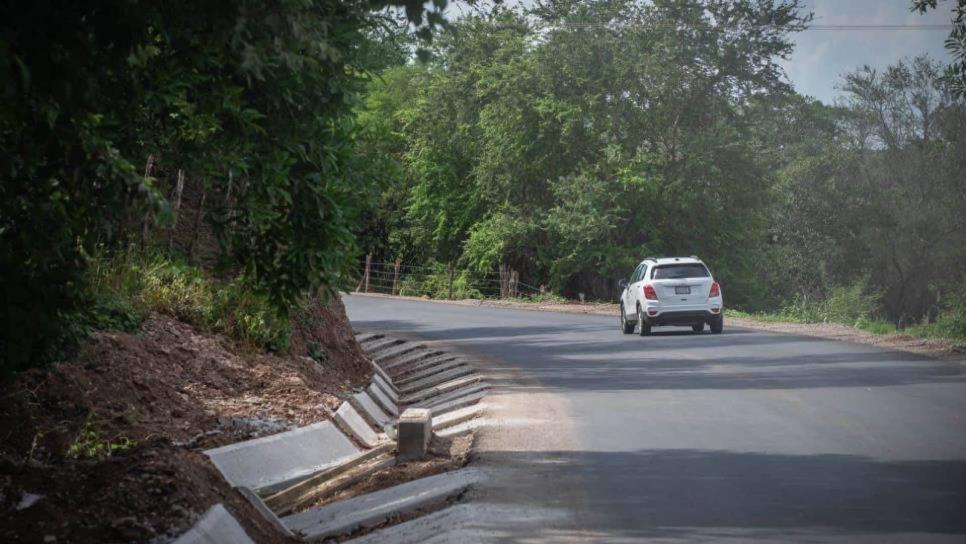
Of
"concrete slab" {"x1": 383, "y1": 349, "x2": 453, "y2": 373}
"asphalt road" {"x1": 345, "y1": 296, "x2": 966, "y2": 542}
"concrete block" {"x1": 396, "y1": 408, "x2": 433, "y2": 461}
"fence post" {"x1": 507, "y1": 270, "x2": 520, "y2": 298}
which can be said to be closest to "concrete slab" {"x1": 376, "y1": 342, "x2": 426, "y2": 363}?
"concrete slab" {"x1": 383, "y1": 349, "x2": 453, "y2": 373}

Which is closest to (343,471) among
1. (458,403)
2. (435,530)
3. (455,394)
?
(435,530)

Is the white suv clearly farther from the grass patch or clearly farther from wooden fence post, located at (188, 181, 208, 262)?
the grass patch

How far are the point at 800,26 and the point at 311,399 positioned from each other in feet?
139

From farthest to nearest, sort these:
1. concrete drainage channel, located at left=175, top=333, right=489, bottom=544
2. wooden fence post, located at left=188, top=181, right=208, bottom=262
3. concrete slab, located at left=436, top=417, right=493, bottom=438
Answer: wooden fence post, located at left=188, top=181, right=208, bottom=262, concrete slab, located at left=436, top=417, right=493, bottom=438, concrete drainage channel, located at left=175, top=333, right=489, bottom=544

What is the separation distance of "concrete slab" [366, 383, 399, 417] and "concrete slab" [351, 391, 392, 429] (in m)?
0.38

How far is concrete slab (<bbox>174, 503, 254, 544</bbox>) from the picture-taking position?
310 inches

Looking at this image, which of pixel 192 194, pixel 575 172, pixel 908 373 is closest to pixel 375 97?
pixel 575 172

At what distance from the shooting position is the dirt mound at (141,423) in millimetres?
8227

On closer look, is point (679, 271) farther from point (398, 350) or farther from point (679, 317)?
point (398, 350)

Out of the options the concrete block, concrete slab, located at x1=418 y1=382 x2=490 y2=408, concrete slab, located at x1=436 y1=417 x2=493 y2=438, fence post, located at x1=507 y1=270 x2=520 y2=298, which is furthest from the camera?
fence post, located at x1=507 y1=270 x2=520 y2=298

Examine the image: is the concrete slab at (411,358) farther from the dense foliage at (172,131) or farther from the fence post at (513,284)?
the fence post at (513,284)

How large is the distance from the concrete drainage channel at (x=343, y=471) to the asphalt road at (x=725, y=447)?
54 cm

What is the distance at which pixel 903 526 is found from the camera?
8.59 metres

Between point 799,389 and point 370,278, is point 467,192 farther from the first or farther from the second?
point 799,389
